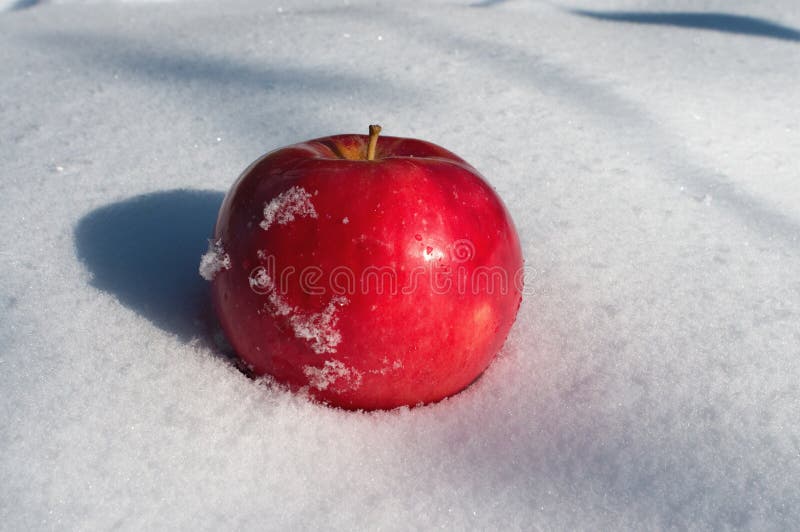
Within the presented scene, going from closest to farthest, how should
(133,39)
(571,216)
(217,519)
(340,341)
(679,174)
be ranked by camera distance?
(217,519) → (340,341) → (571,216) → (679,174) → (133,39)

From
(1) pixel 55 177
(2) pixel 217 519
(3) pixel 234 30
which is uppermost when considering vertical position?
(3) pixel 234 30

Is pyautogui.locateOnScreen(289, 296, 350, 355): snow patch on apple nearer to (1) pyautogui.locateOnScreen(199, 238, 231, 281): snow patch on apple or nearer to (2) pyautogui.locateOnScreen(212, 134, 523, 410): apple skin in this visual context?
(2) pyautogui.locateOnScreen(212, 134, 523, 410): apple skin

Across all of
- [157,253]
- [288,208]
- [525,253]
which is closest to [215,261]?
[288,208]

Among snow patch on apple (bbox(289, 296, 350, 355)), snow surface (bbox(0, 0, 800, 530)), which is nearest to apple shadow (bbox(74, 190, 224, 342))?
snow surface (bbox(0, 0, 800, 530))

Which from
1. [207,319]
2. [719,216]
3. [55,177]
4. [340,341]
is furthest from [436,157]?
[55,177]

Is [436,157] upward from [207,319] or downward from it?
upward

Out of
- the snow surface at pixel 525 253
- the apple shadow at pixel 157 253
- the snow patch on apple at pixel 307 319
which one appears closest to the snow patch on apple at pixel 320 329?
the snow patch on apple at pixel 307 319

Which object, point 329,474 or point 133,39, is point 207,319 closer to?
point 329,474
